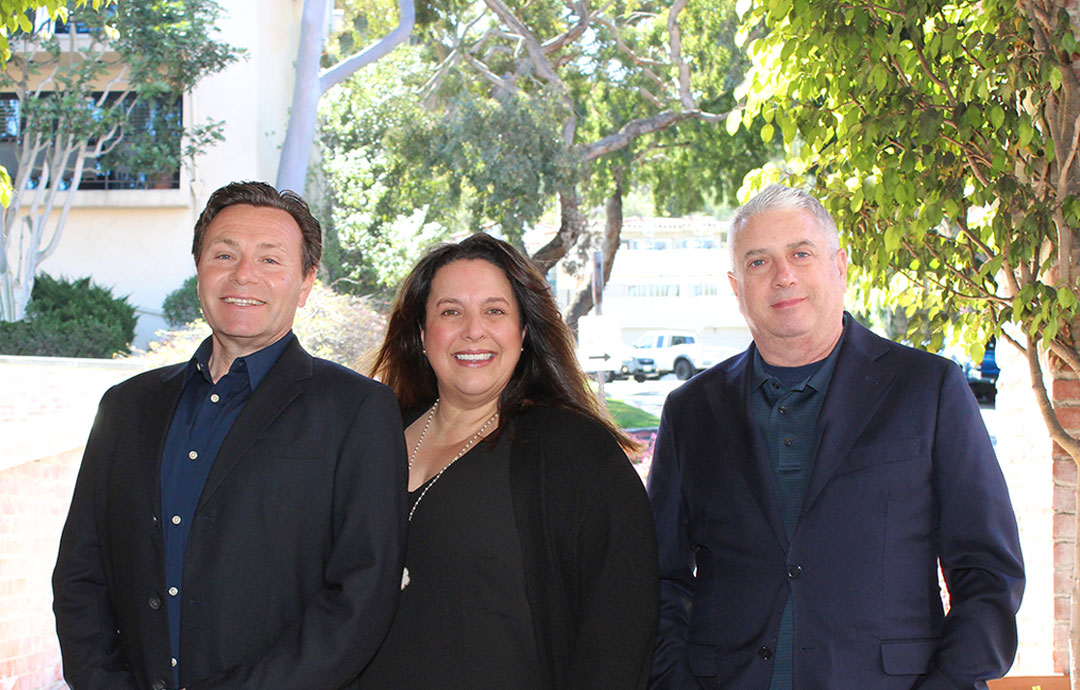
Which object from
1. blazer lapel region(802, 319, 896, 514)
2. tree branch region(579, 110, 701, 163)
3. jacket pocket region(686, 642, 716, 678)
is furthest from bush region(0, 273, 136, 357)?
blazer lapel region(802, 319, 896, 514)

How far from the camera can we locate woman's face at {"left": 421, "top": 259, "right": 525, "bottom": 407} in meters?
2.71

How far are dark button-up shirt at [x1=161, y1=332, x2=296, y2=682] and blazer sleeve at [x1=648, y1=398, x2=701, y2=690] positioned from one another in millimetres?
994

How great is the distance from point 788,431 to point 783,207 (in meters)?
0.54

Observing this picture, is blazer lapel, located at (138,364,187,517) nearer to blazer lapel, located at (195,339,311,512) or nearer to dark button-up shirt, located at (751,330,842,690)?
blazer lapel, located at (195,339,311,512)

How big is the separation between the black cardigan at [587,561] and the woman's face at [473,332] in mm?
272

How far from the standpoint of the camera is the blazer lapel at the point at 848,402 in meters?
2.47

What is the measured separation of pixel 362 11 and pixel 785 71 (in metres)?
19.5

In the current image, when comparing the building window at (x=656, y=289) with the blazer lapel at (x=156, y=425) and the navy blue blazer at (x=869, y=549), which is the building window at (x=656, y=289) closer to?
the navy blue blazer at (x=869, y=549)

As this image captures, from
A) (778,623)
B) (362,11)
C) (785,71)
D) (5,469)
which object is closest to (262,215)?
(778,623)

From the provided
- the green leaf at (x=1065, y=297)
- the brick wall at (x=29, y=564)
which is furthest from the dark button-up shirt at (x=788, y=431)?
the brick wall at (x=29, y=564)

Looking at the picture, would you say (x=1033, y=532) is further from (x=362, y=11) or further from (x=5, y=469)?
(x=362, y=11)

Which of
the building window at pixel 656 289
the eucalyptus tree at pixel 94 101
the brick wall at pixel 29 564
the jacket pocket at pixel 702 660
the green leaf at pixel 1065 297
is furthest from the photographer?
the building window at pixel 656 289

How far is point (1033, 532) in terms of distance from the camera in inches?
181

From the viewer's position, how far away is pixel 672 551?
2756mm
